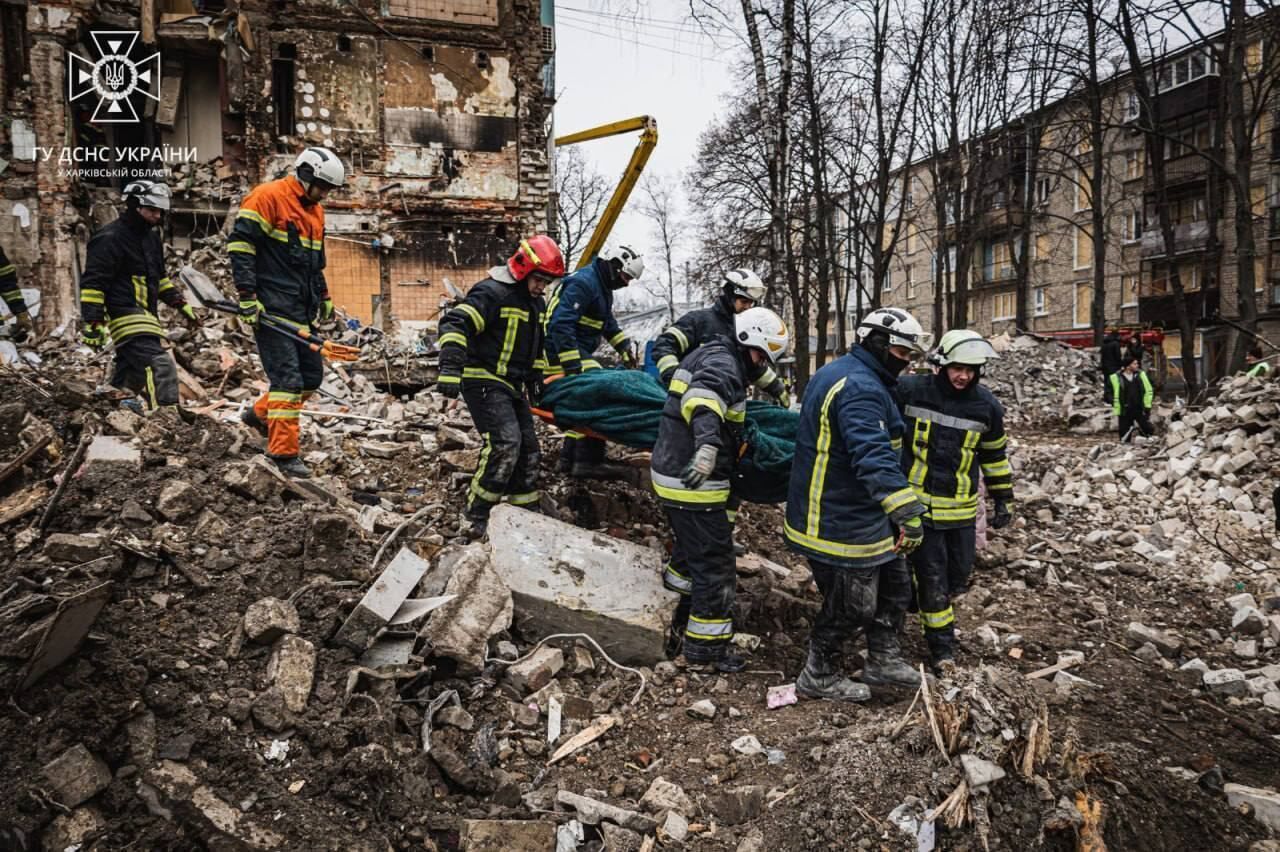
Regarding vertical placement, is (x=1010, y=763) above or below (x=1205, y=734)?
above

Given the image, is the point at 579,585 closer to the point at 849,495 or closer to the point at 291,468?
the point at 849,495

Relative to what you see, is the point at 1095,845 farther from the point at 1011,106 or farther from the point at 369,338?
the point at 1011,106

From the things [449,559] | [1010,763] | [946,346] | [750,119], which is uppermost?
[750,119]

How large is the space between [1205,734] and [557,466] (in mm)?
4072

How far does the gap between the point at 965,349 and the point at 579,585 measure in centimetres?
229

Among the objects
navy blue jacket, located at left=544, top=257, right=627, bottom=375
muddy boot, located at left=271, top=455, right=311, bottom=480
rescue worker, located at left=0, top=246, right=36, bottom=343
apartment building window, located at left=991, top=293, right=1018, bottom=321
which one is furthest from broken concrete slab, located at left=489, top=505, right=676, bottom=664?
apartment building window, located at left=991, top=293, right=1018, bottom=321

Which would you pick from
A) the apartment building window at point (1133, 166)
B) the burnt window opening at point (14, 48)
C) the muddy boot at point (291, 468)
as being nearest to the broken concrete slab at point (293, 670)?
the muddy boot at point (291, 468)

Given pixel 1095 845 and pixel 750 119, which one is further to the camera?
pixel 750 119

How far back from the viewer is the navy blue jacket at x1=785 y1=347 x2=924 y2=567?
350 cm

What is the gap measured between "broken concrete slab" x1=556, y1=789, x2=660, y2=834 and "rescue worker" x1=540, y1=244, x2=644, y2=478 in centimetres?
299

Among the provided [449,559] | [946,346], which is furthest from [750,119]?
[449,559]

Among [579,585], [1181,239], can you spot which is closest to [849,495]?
[579,585]

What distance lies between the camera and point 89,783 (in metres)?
2.46

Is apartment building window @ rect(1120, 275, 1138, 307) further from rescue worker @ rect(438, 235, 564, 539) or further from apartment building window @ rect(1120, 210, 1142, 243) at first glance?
rescue worker @ rect(438, 235, 564, 539)
